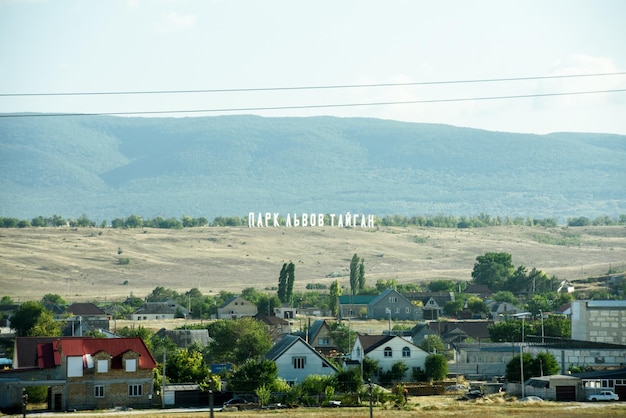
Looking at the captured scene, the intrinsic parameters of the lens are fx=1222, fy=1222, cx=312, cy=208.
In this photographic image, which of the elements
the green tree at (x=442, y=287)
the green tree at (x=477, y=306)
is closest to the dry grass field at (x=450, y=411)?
the green tree at (x=477, y=306)

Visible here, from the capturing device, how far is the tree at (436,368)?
7188 centimetres

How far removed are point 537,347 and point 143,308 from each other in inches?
2494

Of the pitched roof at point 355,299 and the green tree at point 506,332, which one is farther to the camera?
the pitched roof at point 355,299

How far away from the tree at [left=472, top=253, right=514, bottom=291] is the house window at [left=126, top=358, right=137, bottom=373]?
351ft

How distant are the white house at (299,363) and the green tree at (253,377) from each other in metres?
5.50

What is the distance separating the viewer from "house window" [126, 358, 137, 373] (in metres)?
61.7

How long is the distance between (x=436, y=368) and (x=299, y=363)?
864cm

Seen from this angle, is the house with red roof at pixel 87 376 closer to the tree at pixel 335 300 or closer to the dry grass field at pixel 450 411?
the dry grass field at pixel 450 411

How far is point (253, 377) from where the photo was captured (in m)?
62.4

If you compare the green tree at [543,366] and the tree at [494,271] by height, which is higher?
the tree at [494,271]

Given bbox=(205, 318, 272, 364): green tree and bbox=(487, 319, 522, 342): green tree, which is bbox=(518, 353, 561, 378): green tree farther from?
bbox=(487, 319, 522, 342): green tree

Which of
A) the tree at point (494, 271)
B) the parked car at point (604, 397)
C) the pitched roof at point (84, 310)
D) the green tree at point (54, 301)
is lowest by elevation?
the parked car at point (604, 397)

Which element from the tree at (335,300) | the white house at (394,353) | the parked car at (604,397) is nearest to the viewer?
the parked car at (604,397)

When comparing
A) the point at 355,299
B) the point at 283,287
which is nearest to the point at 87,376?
the point at 355,299
